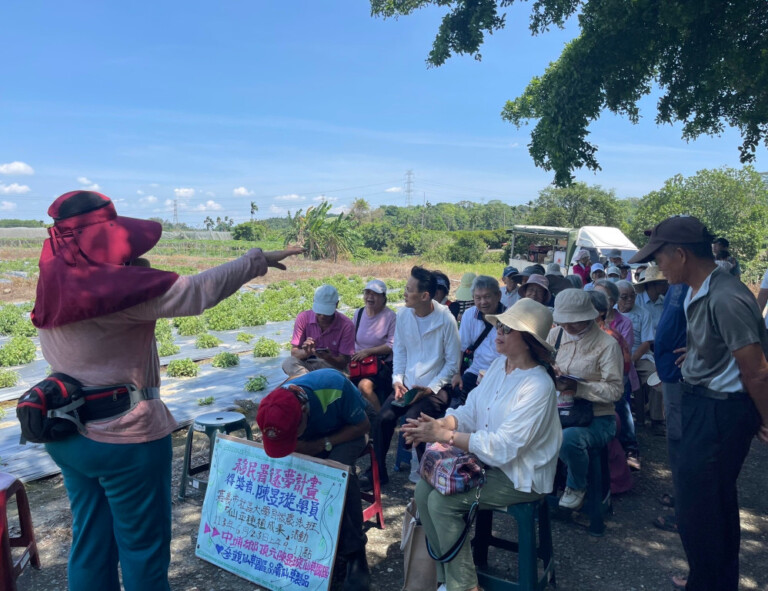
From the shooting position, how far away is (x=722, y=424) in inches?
95.6

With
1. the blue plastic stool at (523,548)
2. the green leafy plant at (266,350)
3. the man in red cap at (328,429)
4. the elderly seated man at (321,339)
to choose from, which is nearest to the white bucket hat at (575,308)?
the blue plastic stool at (523,548)

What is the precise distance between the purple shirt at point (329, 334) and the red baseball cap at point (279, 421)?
221 cm

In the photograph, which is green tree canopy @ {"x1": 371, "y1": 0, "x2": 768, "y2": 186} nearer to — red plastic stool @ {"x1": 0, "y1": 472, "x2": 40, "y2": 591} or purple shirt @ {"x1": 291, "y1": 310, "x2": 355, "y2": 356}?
purple shirt @ {"x1": 291, "y1": 310, "x2": 355, "y2": 356}

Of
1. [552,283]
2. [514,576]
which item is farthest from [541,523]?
[552,283]

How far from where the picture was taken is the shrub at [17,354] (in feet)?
27.2

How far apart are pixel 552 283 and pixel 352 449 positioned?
14.9ft

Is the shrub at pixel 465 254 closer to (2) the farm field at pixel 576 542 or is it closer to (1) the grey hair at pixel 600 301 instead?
(2) the farm field at pixel 576 542

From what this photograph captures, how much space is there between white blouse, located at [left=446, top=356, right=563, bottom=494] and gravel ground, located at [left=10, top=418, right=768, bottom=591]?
966 millimetres

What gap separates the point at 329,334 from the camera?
199 inches

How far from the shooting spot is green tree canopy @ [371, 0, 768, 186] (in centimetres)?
524

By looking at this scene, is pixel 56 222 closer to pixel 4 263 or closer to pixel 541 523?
pixel 541 523

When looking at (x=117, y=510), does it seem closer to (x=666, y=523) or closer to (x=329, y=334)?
(x=329, y=334)

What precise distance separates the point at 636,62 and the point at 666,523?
469 cm

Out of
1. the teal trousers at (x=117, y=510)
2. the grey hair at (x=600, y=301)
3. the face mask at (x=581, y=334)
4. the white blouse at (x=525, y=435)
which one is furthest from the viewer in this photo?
the grey hair at (x=600, y=301)
